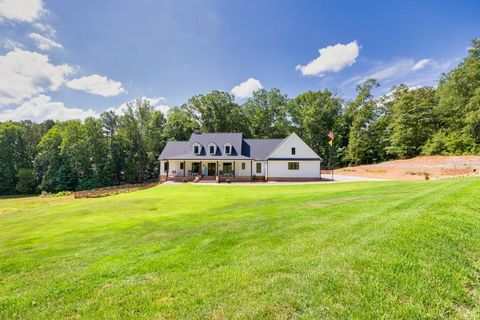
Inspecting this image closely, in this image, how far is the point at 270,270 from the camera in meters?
4.11

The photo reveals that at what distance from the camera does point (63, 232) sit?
911 centimetres

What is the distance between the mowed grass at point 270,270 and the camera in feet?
10.3

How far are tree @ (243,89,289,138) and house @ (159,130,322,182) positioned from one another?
1586 centimetres

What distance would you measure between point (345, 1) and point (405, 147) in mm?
32274

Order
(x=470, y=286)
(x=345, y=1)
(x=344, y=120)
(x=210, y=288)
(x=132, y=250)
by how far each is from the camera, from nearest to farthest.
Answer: (x=470, y=286)
(x=210, y=288)
(x=132, y=250)
(x=345, y=1)
(x=344, y=120)

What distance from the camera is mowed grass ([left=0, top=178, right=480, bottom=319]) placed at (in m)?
3.14

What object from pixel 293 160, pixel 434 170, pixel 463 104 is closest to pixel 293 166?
pixel 293 160

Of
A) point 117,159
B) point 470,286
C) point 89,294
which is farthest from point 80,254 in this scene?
point 117,159

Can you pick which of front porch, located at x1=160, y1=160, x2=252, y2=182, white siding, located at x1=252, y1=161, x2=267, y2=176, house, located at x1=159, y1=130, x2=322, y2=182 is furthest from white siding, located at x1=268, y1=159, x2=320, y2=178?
front porch, located at x1=160, y1=160, x2=252, y2=182

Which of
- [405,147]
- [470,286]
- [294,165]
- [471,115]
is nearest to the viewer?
[470,286]

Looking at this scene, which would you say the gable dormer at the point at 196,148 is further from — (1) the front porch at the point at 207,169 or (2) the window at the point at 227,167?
(2) the window at the point at 227,167

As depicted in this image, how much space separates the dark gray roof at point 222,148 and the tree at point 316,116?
650 inches

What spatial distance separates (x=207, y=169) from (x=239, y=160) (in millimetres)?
4600

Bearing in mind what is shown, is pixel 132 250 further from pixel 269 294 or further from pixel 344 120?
pixel 344 120
